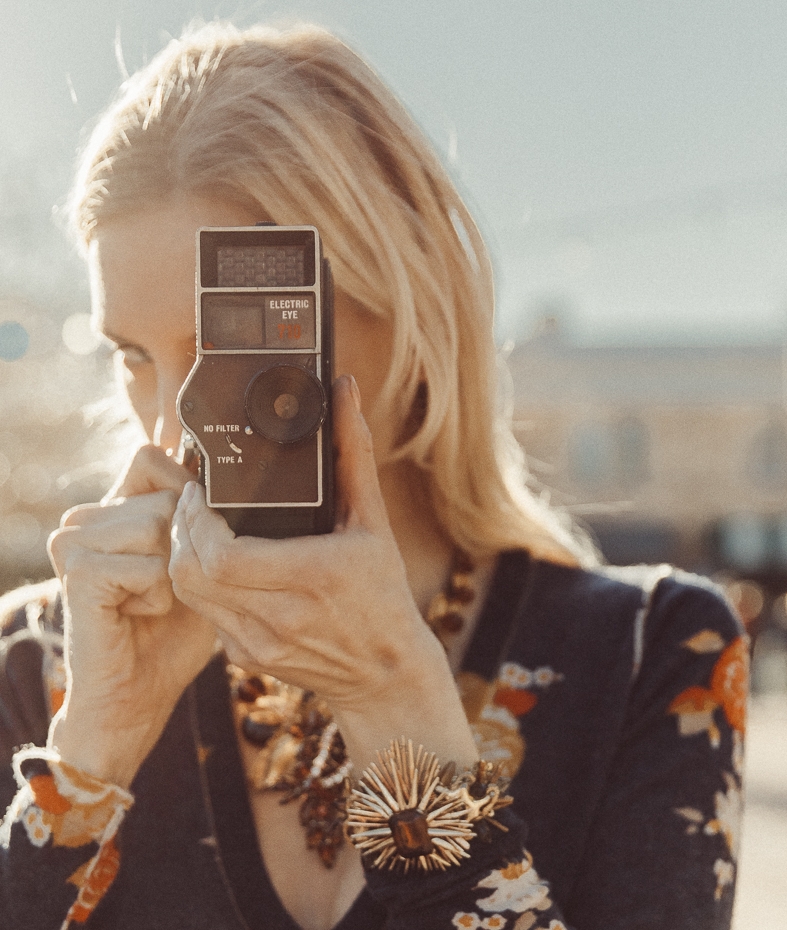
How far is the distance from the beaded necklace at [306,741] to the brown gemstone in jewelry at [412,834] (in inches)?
10.9

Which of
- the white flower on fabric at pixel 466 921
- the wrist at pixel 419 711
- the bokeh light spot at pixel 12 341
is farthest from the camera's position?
the bokeh light spot at pixel 12 341

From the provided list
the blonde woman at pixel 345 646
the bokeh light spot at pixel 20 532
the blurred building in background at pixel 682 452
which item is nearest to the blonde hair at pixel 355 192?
the blonde woman at pixel 345 646

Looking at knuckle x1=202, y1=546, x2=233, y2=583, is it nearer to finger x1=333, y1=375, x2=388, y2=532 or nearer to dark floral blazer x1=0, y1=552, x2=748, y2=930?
finger x1=333, y1=375, x2=388, y2=532

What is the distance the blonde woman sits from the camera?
1.29m

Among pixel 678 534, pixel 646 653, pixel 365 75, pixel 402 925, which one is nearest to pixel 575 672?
pixel 646 653

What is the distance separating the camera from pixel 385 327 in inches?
66.3

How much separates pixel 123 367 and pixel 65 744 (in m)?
0.65

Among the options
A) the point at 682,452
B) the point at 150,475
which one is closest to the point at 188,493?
the point at 150,475

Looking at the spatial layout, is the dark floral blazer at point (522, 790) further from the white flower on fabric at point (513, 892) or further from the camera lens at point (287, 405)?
the camera lens at point (287, 405)

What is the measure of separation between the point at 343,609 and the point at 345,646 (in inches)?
2.4

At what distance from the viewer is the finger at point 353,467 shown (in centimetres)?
132

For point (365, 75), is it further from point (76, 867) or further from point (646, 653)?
point (76, 867)

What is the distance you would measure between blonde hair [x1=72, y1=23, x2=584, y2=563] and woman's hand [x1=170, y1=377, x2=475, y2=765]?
1.33ft

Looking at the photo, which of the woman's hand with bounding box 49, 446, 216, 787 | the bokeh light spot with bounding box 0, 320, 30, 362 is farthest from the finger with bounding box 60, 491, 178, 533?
the bokeh light spot with bounding box 0, 320, 30, 362
